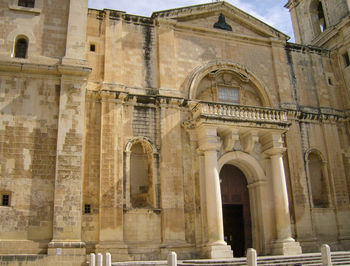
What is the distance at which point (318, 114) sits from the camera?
24.6 meters

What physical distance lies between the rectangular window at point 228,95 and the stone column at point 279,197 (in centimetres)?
317

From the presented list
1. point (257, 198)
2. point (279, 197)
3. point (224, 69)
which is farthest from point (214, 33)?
point (279, 197)

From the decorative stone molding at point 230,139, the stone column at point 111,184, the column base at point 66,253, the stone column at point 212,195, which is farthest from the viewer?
the decorative stone molding at point 230,139

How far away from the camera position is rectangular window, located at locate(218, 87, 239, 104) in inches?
925

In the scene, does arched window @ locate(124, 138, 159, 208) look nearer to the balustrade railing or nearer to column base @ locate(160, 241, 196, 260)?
column base @ locate(160, 241, 196, 260)

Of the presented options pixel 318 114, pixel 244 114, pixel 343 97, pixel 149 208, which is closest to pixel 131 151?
pixel 149 208

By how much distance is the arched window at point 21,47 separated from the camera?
18.6m

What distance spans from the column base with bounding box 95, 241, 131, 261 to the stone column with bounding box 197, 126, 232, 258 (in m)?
3.79

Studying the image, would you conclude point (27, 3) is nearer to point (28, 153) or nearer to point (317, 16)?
point (28, 153)

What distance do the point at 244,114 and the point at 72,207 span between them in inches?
383

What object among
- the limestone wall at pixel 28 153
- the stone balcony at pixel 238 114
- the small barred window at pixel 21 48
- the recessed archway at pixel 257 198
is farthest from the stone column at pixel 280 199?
the small barred window at pixel 21 48

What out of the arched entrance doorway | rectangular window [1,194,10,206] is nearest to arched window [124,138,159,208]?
the arched entrance doorway

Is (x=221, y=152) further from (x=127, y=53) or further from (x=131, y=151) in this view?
(x=127, y=53)

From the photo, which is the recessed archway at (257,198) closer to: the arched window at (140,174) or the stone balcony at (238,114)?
the stone balcony at (238,114)
